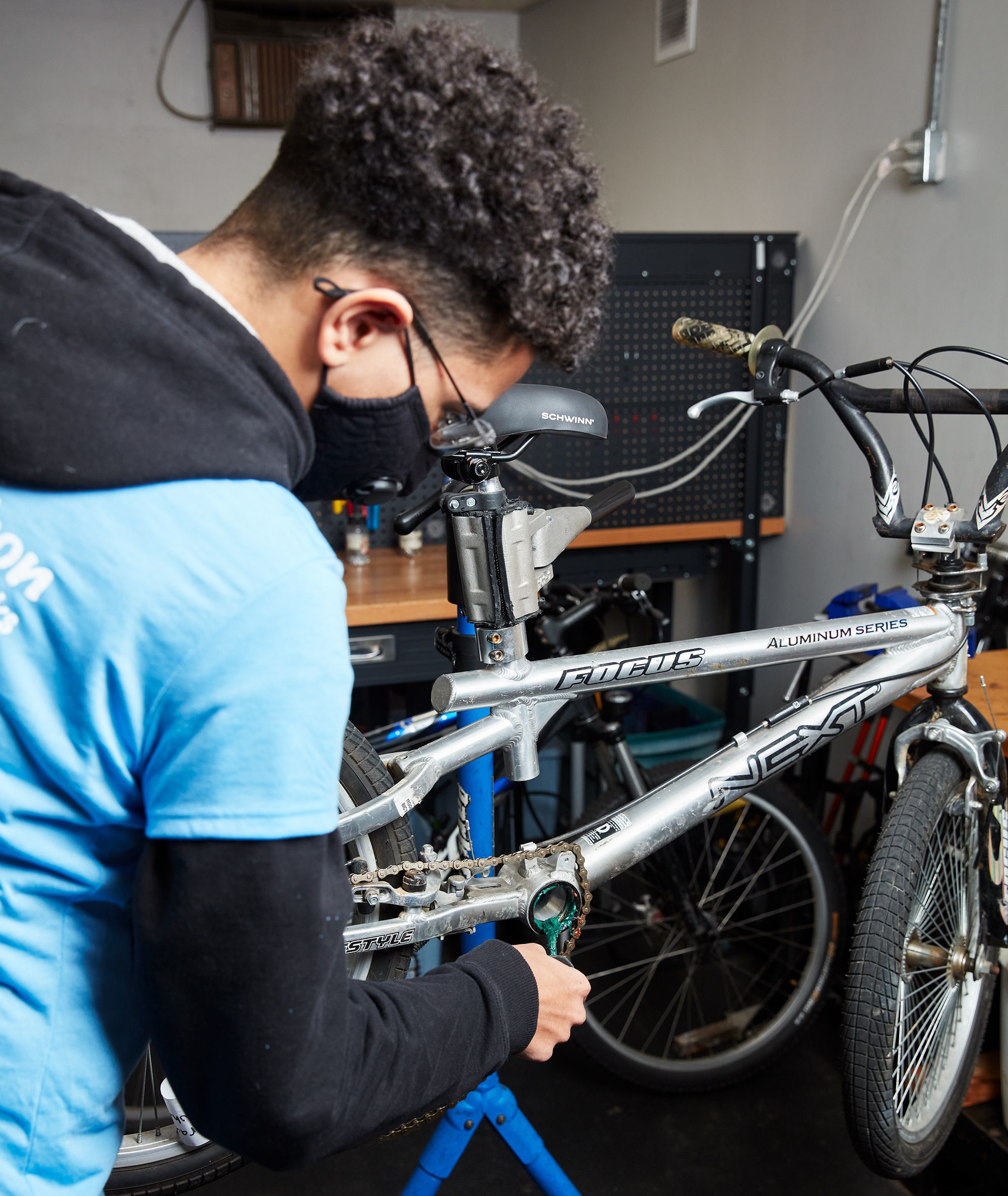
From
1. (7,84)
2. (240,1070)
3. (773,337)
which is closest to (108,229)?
(240,1070)

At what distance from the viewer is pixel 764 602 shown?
2.50 meters

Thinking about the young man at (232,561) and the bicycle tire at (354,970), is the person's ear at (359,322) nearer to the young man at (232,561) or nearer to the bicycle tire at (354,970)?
the young man at (232,561)

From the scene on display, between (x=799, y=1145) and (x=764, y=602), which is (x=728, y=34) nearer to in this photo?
(x=764, y=602)

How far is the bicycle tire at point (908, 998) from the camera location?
3.98 ft

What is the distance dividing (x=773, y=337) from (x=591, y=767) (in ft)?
4.20

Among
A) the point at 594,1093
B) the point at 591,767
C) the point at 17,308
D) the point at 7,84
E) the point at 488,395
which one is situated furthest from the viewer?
the point at 7,84

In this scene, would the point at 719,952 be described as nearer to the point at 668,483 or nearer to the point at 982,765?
the point at 982,765

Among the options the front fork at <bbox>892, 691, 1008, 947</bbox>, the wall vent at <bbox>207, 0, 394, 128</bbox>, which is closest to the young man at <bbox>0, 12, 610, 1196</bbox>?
the front fork at <bbox>892, 691, 1008, 947</bbox>

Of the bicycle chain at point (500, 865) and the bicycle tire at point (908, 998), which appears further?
the bicycle tire at point (908, 998)

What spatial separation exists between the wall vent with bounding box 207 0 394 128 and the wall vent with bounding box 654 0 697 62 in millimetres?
1216

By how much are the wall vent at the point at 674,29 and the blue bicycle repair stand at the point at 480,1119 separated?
202 centimetres

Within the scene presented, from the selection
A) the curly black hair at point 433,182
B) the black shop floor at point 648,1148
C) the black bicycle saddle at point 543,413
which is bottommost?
the black shop floor at point 648,1148

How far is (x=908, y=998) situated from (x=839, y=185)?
5.10 feet

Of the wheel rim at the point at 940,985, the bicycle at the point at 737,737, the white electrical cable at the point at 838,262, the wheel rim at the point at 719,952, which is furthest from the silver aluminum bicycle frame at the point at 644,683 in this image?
the white electrical cable at the point at 838,262
